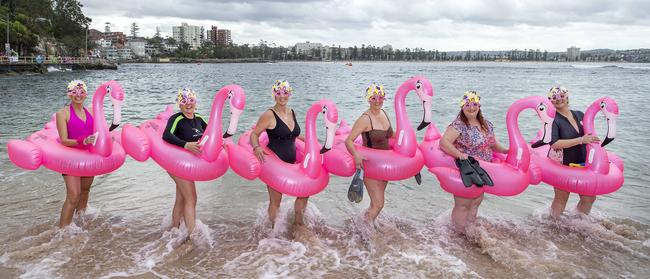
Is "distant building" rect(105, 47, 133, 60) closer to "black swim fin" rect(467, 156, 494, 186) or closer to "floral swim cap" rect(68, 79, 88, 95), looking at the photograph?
"floral swim cap" rect(68, 79, 88, 95)

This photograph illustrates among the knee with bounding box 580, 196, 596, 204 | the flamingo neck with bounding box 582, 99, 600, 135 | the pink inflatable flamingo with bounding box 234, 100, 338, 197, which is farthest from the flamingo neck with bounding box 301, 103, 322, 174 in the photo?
the knee with bounding box 580, 196, 596, 204

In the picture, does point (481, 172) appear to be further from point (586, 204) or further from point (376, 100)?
point (586, 204)

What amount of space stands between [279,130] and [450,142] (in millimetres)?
1954

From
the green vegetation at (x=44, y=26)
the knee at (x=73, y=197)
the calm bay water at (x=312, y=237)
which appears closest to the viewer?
the calm bay water at (x=312, y=237)

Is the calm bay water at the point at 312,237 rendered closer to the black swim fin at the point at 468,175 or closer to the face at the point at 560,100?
the black swim fin at the point at 468,175

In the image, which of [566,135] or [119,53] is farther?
[119,53]

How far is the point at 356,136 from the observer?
5.49 m

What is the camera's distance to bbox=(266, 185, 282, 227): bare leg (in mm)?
5703

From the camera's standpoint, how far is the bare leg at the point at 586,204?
20.2ft

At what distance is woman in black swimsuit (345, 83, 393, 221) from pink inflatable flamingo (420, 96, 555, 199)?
27.4 inches

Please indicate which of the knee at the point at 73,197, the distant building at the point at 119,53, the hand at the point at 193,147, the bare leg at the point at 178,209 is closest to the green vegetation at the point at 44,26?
the knee at the point at 73,197

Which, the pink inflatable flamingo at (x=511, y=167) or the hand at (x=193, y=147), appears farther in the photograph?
the pink inflatable flamingo at (x=511, y=167)

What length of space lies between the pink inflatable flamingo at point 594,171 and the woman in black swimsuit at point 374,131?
210 centimetres

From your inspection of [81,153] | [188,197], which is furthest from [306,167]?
[81,153]
